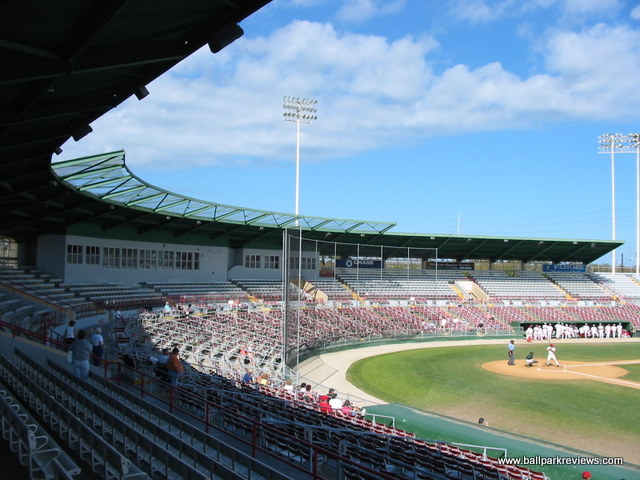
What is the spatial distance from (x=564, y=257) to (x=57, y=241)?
46725 mm

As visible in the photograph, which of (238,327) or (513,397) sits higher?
(238,327)

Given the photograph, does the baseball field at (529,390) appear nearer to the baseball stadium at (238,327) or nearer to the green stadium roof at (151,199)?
the baseball stadium at (238,327)

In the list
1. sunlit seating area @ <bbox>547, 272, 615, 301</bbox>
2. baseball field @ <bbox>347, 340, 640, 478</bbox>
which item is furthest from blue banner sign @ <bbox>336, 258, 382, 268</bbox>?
sunlit seating area @ <bbox>547, 272, 615, 301</bbox>

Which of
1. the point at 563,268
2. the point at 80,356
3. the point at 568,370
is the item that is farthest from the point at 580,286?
the point at 80,356

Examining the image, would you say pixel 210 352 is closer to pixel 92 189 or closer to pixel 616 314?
pixel 92 189

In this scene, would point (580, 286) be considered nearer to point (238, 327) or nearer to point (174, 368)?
point (238, 327)

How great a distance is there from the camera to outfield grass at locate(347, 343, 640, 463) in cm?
1559

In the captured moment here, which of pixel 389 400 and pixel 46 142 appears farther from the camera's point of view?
pixel 389 400

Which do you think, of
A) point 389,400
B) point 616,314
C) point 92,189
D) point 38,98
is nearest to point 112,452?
point 38,98

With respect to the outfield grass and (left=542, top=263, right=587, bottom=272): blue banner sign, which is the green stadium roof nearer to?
the outfield grass

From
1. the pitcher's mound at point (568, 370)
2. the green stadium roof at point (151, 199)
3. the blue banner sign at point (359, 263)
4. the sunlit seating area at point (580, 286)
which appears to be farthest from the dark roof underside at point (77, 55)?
the sunlit seating area at point (580, 286)

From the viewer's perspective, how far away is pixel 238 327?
2769cm

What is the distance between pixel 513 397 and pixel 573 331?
2361 cm

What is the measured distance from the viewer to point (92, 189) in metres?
25.5
